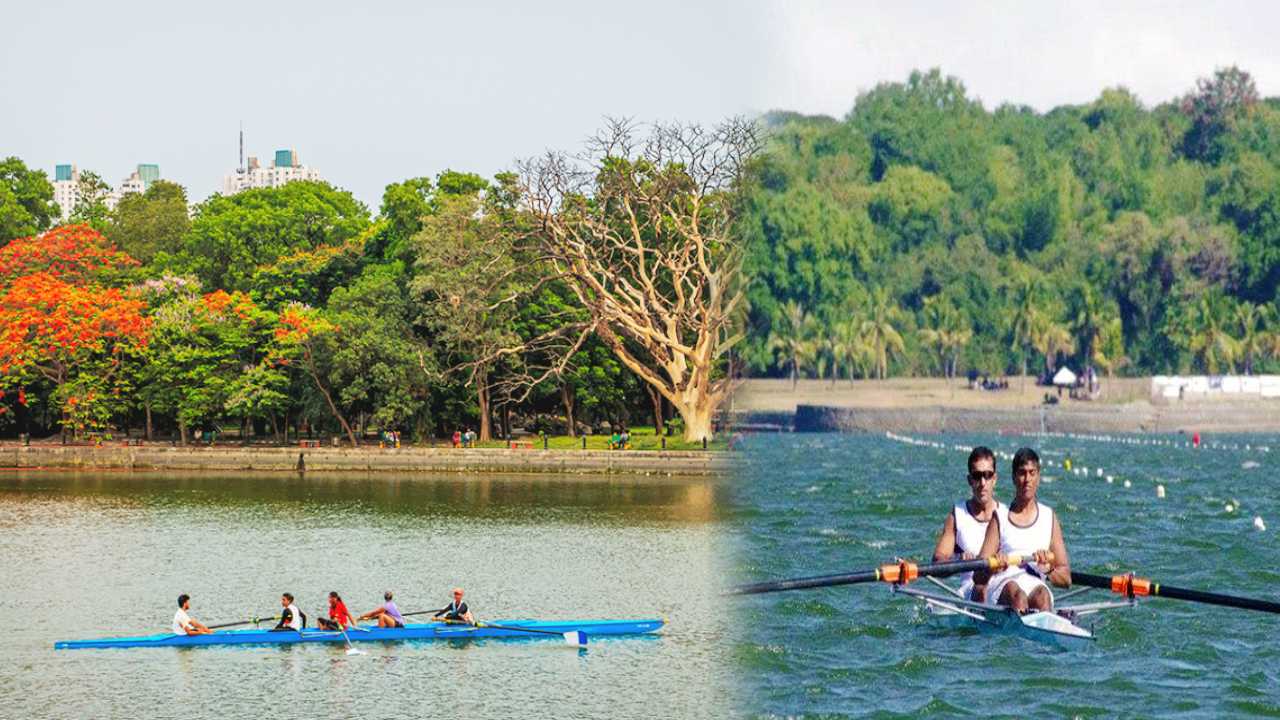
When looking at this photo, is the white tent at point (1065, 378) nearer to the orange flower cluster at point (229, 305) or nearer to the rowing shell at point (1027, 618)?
the orange flower cluster at point (229, 305)

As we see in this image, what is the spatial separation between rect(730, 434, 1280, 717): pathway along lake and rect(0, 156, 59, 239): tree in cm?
3956

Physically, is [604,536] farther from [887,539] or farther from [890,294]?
[890,294]

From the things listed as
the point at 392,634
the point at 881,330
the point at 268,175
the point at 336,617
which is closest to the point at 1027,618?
the point at 392,634

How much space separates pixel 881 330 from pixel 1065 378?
9.41 meters

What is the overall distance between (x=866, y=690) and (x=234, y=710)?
25.8ft

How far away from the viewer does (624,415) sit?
50.3 m

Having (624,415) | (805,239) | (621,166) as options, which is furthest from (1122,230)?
(621,166)

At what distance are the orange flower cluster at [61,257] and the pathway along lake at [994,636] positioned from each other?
26241 mm

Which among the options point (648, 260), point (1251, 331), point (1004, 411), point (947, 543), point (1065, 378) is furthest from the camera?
point (1251, 331)

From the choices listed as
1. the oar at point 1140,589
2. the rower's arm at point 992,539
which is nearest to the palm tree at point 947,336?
the oar at point 1140,589

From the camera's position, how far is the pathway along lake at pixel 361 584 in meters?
19.6

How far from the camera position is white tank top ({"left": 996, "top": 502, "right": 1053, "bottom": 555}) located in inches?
431

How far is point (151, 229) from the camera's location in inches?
2677

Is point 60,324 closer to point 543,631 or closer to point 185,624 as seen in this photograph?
point 185,624
